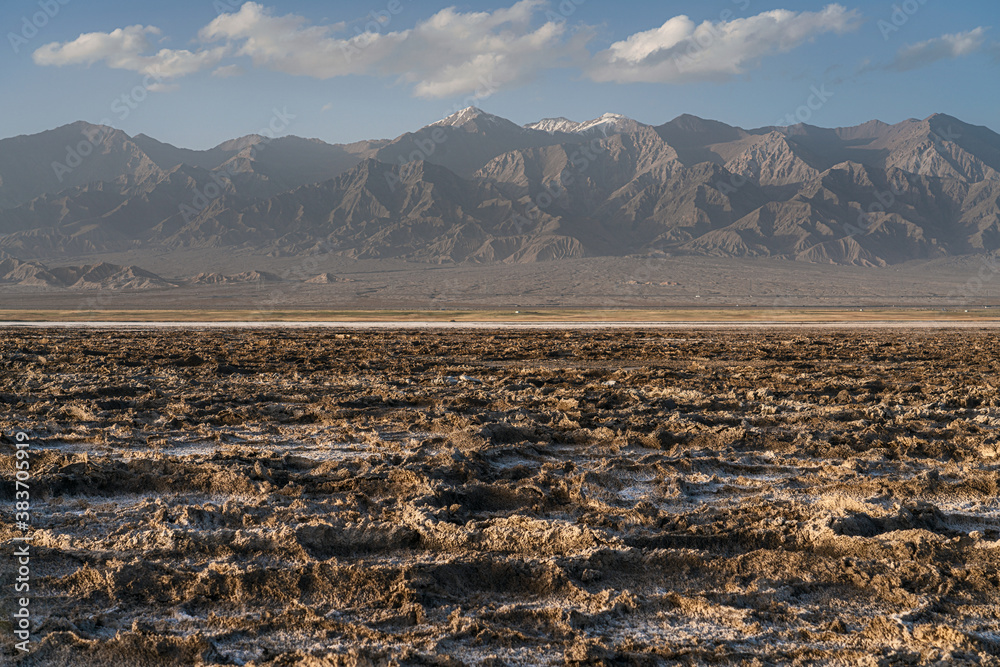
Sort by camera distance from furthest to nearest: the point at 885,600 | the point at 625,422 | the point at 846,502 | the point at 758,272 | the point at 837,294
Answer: the point at 758,272
the point at 837,294
the point at 625,422
the point at 846,502
the point at 885,600

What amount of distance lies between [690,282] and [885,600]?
418ft

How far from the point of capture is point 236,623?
161 inches

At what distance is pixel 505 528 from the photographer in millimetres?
5492

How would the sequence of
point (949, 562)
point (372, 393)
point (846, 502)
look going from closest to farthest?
point (949, 562), point (846, 502), point (372, 393)

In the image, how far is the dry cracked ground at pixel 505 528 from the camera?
3969 mm

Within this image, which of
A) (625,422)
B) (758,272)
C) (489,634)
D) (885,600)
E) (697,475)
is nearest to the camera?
(489,634)

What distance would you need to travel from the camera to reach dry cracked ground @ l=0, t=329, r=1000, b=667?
13.0ft

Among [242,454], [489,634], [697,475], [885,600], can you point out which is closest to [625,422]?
[697,475]

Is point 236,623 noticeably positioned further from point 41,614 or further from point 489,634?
point 489,634

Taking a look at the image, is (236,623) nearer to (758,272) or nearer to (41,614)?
(41,614)

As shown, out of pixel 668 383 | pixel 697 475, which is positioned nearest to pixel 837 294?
pixel 668 383

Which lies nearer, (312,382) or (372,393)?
(372,393)

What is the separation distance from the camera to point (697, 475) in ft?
24.3

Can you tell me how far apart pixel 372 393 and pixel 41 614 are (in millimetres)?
8735
